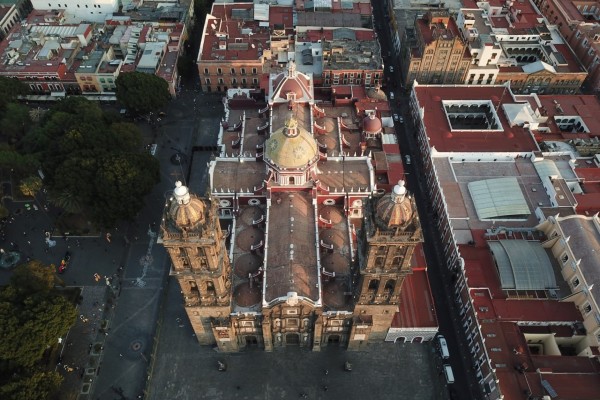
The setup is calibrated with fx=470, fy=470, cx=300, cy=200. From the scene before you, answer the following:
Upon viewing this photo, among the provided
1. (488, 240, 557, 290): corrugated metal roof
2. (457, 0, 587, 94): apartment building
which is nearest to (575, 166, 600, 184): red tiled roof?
(488, 240, 557, 290): corrugated metal roof

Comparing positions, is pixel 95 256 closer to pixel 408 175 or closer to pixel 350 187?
pixel 350 187

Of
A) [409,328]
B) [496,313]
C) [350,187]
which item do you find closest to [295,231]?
[350,187]

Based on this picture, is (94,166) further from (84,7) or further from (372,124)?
(84,7)

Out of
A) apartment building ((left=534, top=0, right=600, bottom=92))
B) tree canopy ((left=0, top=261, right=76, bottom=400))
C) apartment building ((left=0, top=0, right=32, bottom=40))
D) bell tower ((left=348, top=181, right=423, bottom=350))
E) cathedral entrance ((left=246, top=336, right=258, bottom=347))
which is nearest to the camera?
bell tower ((left=348, top=181, right=423, bottom=350))

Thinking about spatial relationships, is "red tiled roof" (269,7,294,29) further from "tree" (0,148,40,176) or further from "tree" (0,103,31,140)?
"tree" (0,148,40,176)

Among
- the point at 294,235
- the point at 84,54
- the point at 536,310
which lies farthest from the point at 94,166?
the point at 536,310

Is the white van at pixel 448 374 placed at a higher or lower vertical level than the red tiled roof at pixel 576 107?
lower

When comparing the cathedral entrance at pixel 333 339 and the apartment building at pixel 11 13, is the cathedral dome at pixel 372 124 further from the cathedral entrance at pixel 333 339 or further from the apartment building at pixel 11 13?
the apartment building at pixel 11 13

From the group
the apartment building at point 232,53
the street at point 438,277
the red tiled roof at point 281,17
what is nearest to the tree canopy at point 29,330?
the street at point 438,277
